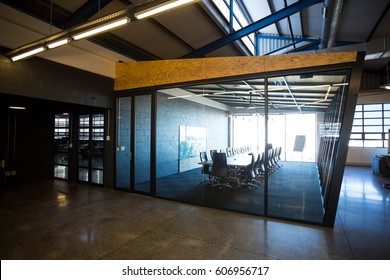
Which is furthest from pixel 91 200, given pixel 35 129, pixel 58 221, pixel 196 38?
pixel 196 38

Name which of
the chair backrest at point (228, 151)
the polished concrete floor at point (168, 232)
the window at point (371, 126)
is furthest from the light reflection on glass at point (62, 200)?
the window at point (371, 126)

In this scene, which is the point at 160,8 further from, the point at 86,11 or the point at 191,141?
the point at 191,141

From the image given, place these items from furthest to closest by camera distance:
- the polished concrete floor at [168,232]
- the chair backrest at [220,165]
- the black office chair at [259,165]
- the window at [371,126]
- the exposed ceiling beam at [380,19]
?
the window at [371,126], the black office chair at [259,165], the chair backrest at [220,165], the exposed ceiling beam at [380,19], the polished concrete floor at [168,232]

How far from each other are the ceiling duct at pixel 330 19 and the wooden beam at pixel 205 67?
4.72 ft

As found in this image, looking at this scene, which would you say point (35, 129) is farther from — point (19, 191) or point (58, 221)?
point (58, 221)

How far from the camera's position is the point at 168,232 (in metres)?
2.77

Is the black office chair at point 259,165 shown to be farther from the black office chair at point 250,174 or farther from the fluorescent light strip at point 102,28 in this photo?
the fluorescent light strip at point 102,28

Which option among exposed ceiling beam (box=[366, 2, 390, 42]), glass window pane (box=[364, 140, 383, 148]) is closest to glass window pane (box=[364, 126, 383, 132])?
glass window pane (box=[364, 140, 383, 148])

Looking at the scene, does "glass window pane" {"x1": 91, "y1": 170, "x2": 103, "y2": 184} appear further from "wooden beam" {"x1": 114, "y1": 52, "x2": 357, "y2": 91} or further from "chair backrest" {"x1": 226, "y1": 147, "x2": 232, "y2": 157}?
"chair backrest" {"x1": 226, "y1": 147, "x2": 232, "y2": 157}

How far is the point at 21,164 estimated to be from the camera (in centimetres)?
555

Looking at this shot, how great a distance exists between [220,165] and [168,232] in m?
2.50

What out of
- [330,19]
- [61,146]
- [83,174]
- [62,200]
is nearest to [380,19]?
[330,19]

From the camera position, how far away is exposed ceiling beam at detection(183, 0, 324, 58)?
424 centimetres

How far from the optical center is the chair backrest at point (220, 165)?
493cm
